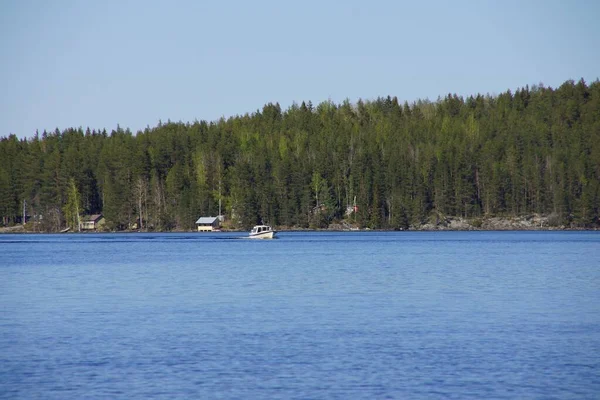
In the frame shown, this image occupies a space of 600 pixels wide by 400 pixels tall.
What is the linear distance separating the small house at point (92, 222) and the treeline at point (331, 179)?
1893 millimetres

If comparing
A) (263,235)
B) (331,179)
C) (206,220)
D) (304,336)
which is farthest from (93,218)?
(304,336)

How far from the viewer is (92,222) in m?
183

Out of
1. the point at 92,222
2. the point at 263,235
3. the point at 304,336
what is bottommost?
the point at 304,336

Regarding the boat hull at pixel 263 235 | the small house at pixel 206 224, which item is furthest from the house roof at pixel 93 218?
the boat hull at pixel 263 235

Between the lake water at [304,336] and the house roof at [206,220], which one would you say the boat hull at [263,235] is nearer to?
the house roof at [206,220]

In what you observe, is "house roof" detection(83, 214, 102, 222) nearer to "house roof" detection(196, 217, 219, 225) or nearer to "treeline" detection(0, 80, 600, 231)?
"treeline" detection(0, 80, 600, 231)

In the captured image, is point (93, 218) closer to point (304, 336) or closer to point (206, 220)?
point (206, 220)

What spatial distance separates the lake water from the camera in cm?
2175

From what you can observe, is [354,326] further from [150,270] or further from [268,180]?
[268,180]

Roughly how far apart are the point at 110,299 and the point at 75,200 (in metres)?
141

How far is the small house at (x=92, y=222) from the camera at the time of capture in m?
182

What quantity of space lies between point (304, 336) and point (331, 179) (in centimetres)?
14737

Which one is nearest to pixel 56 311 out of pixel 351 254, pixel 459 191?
pixel 351 254

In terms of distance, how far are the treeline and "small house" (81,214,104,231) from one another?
189 cm
